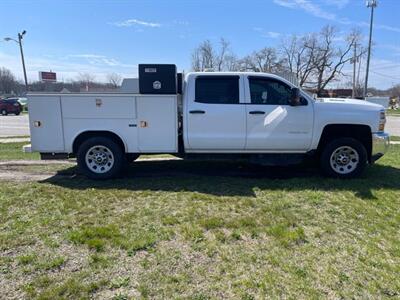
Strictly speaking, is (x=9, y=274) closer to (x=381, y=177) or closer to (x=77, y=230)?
(x=77, y=230)

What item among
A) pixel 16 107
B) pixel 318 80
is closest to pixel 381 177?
pixel 16 107

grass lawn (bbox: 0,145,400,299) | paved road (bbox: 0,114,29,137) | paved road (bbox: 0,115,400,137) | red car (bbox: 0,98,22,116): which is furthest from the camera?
red car (bbox: 0,98,22,116)

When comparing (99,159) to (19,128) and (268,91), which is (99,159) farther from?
(19,128)

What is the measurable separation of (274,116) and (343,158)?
1.64 m

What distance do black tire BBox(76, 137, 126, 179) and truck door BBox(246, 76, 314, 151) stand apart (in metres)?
2.55

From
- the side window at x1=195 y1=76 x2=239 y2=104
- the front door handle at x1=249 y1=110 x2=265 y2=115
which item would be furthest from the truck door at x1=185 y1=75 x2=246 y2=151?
the front door handle at x1=249 y1=110 x2=265 y2=115

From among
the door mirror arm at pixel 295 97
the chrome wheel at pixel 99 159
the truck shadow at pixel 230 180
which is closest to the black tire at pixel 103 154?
the chrome wheel at pixel 99 159

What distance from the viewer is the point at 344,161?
20.6 feet

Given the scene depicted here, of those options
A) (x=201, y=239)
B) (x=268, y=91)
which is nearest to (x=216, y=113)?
(x=268, y=91)

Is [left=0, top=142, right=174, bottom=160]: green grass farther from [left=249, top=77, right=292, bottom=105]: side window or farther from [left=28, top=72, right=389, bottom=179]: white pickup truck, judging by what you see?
[left=249, top=77, right=292, bottom=105]: side window

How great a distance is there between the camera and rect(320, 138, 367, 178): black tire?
6.16m

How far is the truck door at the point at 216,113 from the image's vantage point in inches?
239

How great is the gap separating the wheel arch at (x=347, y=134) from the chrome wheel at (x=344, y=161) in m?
0.29

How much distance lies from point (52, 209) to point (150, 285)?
8.49ft
